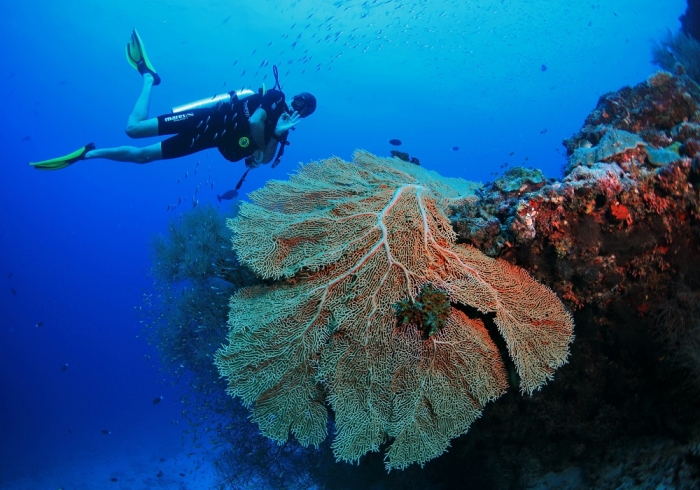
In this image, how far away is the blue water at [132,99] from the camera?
43.6 m

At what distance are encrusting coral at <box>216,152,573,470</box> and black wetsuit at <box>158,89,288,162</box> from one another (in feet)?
20.5

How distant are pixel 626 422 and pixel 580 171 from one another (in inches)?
136

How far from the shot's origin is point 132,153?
9.51m

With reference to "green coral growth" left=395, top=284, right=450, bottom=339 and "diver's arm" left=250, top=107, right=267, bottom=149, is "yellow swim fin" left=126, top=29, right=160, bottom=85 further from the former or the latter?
"green coral growth" left=395, top=284, right=450, bottom=339

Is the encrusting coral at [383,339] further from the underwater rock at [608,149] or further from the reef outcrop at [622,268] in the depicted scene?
the underwater rock at [608,149]

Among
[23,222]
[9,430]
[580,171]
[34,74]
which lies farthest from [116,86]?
[580,171]

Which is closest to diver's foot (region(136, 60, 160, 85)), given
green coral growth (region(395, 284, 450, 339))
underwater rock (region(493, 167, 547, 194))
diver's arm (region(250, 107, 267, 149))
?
diver's arm (region(250, 107, 267, 149))

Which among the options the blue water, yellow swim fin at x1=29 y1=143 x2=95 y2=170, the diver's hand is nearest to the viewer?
the diver's hand

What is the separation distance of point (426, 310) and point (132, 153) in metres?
9.34

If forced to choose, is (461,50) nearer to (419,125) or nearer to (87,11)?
(419,125)

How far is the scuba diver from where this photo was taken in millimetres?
9070

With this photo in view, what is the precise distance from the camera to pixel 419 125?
238 feet

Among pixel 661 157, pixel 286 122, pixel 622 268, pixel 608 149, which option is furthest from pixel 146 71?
pixel 622 268

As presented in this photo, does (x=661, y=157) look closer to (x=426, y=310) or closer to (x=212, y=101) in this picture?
(x=426, y=310)
